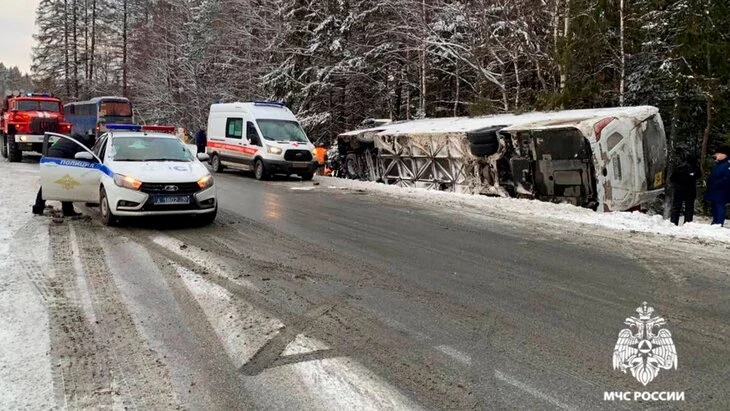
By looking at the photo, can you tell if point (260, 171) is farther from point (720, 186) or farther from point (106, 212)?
point (720, 186)

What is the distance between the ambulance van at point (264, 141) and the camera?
17.8 meters

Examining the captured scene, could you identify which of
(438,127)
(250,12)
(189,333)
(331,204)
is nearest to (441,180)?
(438,127)

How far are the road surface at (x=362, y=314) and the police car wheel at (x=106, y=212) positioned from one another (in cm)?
37

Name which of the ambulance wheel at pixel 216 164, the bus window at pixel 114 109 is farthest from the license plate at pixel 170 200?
the bus window at pixel 114 109

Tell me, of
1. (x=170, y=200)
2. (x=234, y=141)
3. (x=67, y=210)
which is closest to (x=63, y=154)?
(x=67, y=210)

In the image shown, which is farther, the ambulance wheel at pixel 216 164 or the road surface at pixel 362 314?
the ambulance wheel at pixel 216 164

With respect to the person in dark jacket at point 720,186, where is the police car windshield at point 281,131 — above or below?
above

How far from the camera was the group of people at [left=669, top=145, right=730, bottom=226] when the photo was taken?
407 inches

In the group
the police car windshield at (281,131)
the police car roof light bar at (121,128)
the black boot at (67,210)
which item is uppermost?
the police car windshield at (281,131)

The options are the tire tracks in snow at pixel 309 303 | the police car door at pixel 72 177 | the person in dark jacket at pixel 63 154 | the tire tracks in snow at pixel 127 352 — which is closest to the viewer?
the tire tracks in snow at pixel 127 352

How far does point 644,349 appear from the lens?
4.37m

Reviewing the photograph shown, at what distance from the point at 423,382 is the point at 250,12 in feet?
108

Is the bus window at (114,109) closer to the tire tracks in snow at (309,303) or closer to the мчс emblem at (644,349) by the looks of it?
the tire tracks in snow at (309,303)

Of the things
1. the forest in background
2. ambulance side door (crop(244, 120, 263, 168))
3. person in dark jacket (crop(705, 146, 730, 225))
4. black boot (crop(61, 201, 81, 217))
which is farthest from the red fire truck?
person in dark jacket (crop(705, 146, 730, 225))
